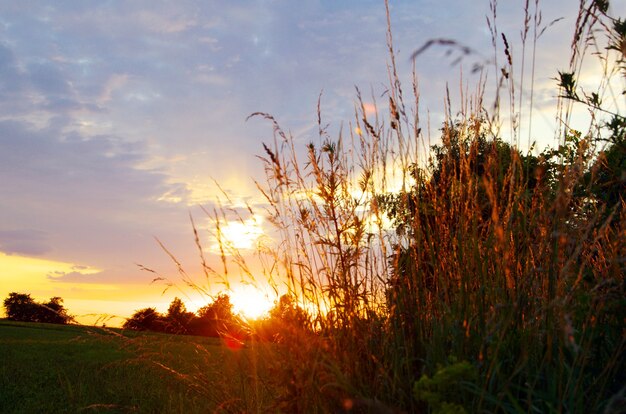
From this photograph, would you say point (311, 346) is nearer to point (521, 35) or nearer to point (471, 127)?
point (471, 127)

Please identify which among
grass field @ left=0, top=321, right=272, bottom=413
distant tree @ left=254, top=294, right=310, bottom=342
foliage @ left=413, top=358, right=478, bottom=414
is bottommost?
grass field @ left=0, top=321, right=272, bottom=413

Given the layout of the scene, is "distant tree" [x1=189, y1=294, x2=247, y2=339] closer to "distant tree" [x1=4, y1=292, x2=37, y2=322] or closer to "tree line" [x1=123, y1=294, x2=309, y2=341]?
"tree line" [x1=123, y1=294, x2=309, y2=341]

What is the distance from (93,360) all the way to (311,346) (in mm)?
5984

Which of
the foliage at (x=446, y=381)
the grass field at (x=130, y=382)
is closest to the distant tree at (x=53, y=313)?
the grass field at (x=130, y=382)

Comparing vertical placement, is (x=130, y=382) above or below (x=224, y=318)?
below

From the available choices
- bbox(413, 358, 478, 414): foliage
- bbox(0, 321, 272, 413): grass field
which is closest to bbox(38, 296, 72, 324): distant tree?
bbox(0, 321, 272, 413): grass field

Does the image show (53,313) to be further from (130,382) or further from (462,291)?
(462,291)

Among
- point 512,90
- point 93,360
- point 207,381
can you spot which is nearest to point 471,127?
point 512,90

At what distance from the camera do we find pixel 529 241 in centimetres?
271

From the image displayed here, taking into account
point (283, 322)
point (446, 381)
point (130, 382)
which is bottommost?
point (130, 382)

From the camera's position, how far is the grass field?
3.37m

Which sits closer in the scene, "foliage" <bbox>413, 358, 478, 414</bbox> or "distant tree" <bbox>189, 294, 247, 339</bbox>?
"foliage" <bbox>413, 358, 478, 414</bbox>

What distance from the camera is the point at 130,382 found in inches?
220

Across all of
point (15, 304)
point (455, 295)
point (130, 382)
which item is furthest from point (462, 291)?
point (15, 304)
